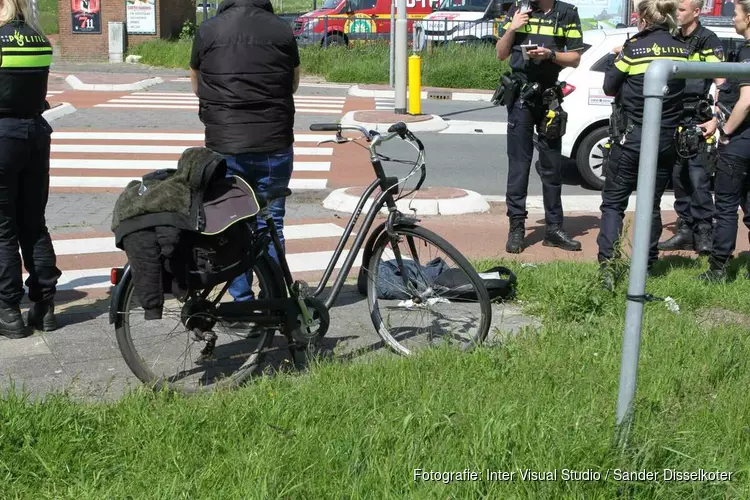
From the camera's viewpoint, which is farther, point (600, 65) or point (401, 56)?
point (401, 56)

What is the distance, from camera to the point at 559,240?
8422 mm

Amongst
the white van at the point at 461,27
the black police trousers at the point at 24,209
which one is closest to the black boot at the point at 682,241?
the black police trousers at the point at 24,209

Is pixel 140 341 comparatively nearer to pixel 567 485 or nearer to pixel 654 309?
pixel 567 485

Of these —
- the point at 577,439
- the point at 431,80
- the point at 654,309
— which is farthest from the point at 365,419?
the point at 431,80

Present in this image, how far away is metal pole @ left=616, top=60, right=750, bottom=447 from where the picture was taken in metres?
3.35

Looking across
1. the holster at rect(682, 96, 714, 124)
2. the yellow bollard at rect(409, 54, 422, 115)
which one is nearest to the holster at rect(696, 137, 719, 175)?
the holster at rect(682, 96, 714, 124)

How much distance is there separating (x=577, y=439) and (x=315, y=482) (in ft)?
3.33

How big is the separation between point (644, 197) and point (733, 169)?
3.70 m

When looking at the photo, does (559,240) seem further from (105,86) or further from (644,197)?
(105,86)

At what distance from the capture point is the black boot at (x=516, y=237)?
8258 millimetres

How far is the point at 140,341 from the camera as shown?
5004 millimetres

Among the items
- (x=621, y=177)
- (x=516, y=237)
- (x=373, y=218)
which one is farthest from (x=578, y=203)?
(x=373, y=218)

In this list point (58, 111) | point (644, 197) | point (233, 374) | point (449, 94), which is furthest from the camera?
point (449, 94)

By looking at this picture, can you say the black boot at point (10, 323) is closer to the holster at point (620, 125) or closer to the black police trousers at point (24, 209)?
the black police trousers at point (24, 209)
